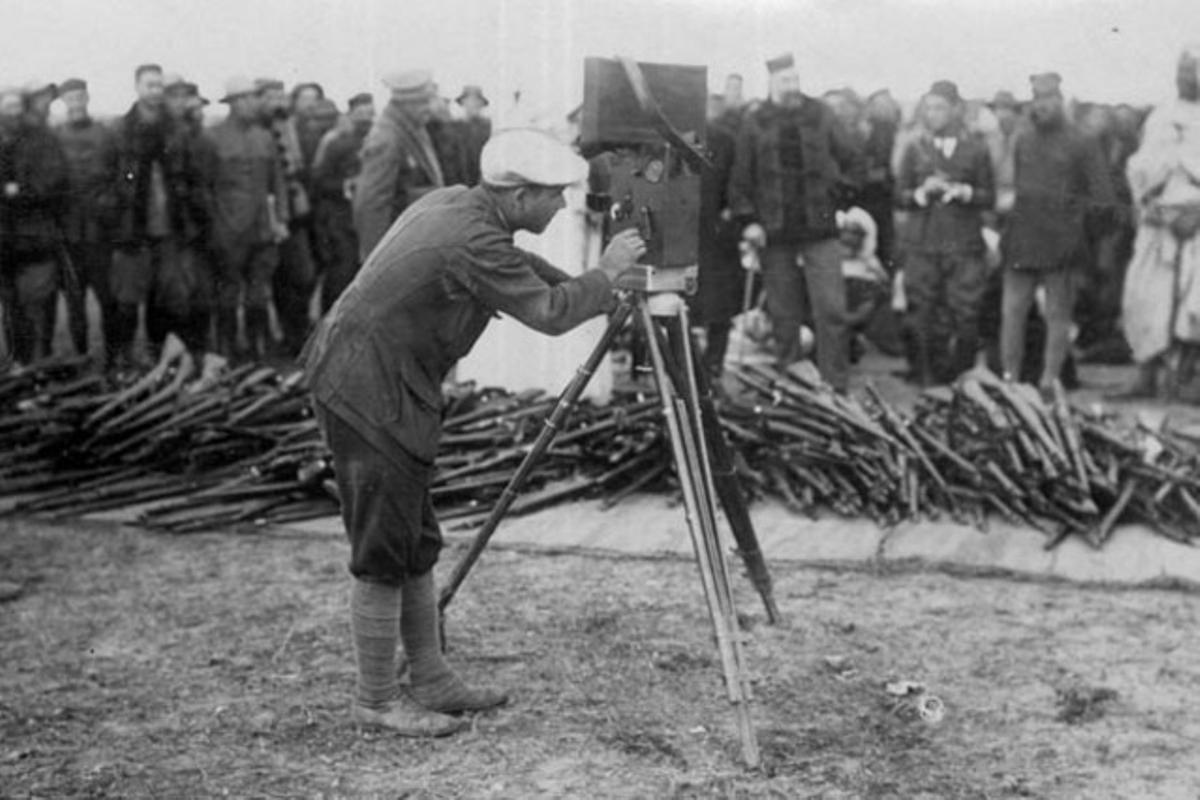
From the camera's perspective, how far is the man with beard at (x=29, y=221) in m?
11.9

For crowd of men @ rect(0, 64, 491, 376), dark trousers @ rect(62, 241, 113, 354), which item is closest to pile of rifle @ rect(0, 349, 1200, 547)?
crowd of men @ rect(0, 64, 491, 376)

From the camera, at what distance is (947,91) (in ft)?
42.3

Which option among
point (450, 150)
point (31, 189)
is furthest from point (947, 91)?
point (31, 189)

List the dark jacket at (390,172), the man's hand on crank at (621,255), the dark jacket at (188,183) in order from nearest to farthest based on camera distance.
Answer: the man's hand on crank at (621,255) → the dark jacket at (390,172) → the dark jacket at (188,183)

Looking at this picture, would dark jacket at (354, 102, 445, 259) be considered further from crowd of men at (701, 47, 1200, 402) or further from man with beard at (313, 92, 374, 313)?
man with beard at (313, 92, 374, 313)

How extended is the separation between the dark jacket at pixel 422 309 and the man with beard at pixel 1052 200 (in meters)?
7.68

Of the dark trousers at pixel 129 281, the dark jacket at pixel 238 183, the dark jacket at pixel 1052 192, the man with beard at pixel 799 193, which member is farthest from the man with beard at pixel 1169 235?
the dark trousers at pixel 129 281

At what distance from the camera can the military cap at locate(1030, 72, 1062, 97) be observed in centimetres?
1198

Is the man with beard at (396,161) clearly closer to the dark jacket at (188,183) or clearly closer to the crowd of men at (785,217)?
the crowd of men at (785,217)

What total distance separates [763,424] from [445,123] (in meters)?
6.48

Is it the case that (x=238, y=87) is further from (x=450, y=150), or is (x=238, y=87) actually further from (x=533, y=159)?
(x=533, y=159)

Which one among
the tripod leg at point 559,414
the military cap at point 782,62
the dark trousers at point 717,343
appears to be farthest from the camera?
the dark trousers at point 717,343

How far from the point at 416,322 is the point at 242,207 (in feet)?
29.0

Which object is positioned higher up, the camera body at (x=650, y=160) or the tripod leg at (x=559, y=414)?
the camera body at (x=650, y=160)
